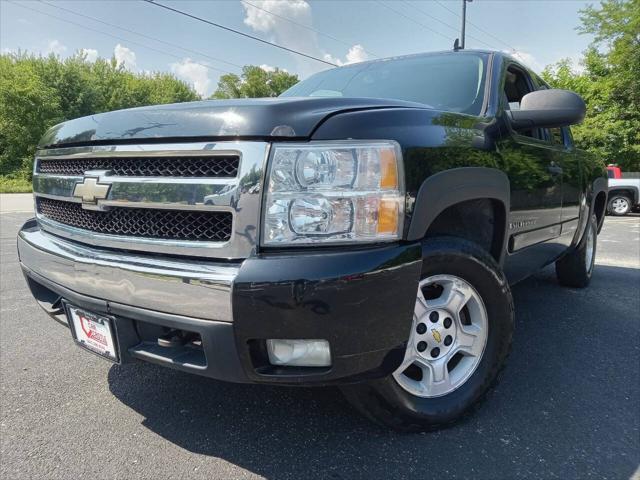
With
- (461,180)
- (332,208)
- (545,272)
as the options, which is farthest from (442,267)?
(545,272)

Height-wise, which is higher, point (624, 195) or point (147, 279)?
point (147, 279)

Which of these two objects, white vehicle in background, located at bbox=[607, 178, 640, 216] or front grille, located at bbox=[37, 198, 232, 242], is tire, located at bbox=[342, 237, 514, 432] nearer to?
front grille, located at bbox=[37, 198, 232, 242]

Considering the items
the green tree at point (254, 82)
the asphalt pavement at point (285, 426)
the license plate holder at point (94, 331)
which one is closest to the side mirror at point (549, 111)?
the asphalt pavement at point (285, 426)

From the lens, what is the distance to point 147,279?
1.62 m

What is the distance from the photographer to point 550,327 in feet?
11.4

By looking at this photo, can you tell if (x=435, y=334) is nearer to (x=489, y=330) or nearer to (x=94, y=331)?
(x=489, y=330)

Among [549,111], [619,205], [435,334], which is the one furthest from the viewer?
[619,205]

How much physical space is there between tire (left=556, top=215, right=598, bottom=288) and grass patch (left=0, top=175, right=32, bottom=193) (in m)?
A: 23.7

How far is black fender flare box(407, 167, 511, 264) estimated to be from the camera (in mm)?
1687

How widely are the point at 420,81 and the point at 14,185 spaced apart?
26427mm

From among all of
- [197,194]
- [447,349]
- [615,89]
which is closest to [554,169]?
[447,349]

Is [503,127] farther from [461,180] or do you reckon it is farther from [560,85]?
[560,85]

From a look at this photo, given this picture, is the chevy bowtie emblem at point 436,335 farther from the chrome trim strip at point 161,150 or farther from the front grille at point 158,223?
the chrome trim strip at point 161,150

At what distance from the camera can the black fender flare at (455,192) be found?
1.69 m
